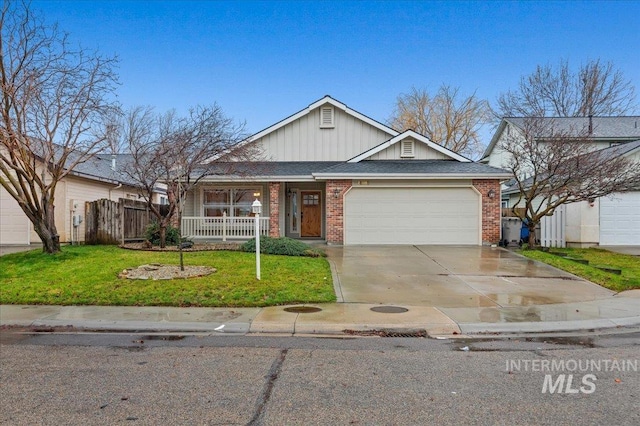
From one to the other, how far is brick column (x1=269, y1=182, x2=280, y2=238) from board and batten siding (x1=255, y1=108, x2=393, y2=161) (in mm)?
2720

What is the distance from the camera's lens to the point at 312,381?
4.53 m

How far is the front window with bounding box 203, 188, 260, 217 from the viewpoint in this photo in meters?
19.6

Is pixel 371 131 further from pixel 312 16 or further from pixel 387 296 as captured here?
pixel 387 296

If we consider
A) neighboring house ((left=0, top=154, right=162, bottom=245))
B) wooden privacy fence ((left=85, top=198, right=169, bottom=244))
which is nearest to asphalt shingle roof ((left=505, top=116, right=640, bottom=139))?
wooden privacy fence ((left=85, top=198, right=169, bottom=244))

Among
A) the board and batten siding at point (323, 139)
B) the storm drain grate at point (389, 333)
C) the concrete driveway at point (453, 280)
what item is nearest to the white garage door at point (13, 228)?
the board and batten siding at point (323, 139)

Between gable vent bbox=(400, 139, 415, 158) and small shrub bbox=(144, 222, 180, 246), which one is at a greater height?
gable vent bbox=(400, 139, 415, 158)

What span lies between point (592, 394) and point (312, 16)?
1863 cm

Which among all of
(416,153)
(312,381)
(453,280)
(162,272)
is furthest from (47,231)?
(416,153)

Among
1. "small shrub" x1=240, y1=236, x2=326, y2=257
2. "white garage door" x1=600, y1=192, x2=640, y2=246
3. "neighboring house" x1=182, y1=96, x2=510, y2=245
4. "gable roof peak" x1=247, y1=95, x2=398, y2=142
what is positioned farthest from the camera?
"gable roof peak" x1=247, y1=95, x2=398, y2=142

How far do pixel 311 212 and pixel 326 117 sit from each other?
4.68m

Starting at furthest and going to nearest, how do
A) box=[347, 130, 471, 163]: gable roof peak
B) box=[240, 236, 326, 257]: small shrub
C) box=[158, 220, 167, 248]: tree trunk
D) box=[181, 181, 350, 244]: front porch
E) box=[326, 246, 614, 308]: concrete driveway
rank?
box=[347, 130, 471, 163]: gable roof peak
box=[181, 181, 350, 244]: front porch
box=[158, 220, 167, 248]: tree trunk
box=[240, 236, 326, 257]: small shrub
box=[326, 246, 614, 308]: concrete driveway

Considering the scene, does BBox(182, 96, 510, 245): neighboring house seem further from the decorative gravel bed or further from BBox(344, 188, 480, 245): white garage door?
the decorative gravel bed

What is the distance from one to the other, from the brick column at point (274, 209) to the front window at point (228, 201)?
1330 mm

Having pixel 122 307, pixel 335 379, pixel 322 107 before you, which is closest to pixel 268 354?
pixel 335 379
